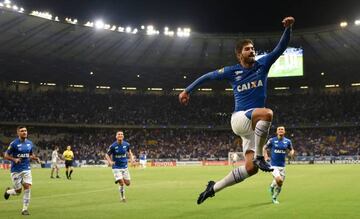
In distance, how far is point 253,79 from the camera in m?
7.88

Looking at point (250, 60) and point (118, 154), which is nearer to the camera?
point (250, 60)

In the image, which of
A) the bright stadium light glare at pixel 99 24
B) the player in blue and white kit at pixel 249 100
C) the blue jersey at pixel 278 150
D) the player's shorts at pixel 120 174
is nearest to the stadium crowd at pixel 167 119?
the bright stadium light glare at pixel 99 24

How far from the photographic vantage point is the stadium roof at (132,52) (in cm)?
5756

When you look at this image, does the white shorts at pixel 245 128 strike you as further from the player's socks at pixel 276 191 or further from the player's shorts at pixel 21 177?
the player's shorts at pixel 21 177

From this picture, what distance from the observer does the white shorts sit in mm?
7648

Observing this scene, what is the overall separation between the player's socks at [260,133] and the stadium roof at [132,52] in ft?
158

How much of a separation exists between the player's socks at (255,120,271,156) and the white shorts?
232mm

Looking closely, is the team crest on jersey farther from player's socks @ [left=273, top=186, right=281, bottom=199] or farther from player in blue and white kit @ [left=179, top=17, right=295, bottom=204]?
player's socks @ [left=273, top=186, right=281, bottom=199]

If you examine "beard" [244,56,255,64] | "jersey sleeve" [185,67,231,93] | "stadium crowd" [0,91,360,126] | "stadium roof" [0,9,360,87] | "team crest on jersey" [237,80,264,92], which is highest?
"stadium roof" [0,9,360,87]

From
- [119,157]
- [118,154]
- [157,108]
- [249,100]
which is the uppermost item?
[157,108]

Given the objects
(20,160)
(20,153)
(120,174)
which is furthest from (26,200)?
(120,174)

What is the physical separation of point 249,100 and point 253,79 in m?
0.37

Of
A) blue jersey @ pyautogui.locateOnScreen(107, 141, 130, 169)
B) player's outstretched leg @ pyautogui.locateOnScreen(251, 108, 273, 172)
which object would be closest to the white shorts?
player's outstretched leg @ pyautogui.locateOnScreen(251, 108, 273, 172)

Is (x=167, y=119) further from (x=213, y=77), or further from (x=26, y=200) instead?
(x=213, y=77)
